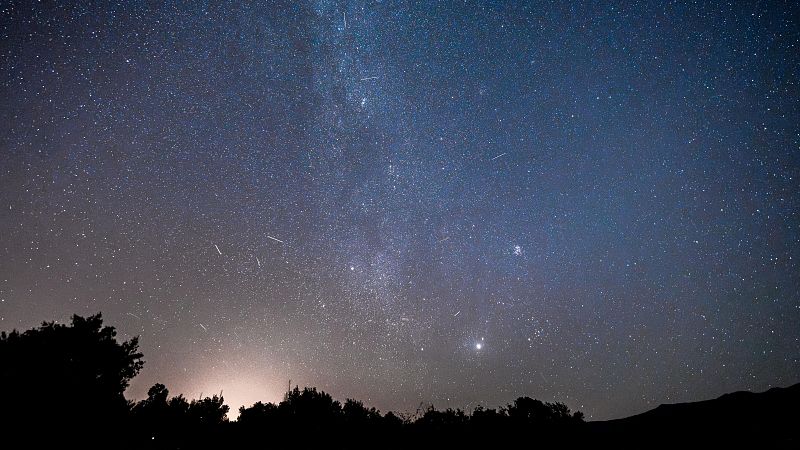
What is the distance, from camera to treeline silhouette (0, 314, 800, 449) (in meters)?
12.1

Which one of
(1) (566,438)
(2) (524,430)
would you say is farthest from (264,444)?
(1) (566,438)

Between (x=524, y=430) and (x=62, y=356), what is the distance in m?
29.0

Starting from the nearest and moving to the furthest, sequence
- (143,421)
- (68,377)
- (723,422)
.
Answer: (723,422) < (68,377) < (143,421)

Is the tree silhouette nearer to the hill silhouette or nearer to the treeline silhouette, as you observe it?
the treeline silhouette

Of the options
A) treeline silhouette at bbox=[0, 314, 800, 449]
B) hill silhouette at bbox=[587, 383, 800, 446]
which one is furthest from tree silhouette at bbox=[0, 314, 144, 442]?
hill silhouette at bbox=[587, 383, 800, 446]

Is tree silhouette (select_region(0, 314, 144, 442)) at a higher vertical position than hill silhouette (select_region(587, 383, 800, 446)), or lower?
higher

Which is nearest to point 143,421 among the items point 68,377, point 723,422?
point 68,377

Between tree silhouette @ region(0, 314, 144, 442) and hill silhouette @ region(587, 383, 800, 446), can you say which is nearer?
hill silhouette @ region(587, 383, 800, 446)

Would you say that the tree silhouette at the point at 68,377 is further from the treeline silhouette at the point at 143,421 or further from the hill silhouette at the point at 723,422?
the hill silhouette at the point at 723,422

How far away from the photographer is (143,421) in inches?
1176

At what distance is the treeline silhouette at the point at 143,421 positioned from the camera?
12.1 meters

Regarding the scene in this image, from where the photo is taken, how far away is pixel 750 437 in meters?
8.42

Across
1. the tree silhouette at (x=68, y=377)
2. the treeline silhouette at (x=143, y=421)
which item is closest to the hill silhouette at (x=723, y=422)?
the treeline silhouette at (x=143, y=421)

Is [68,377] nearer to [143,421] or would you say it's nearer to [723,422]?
[143,421]
